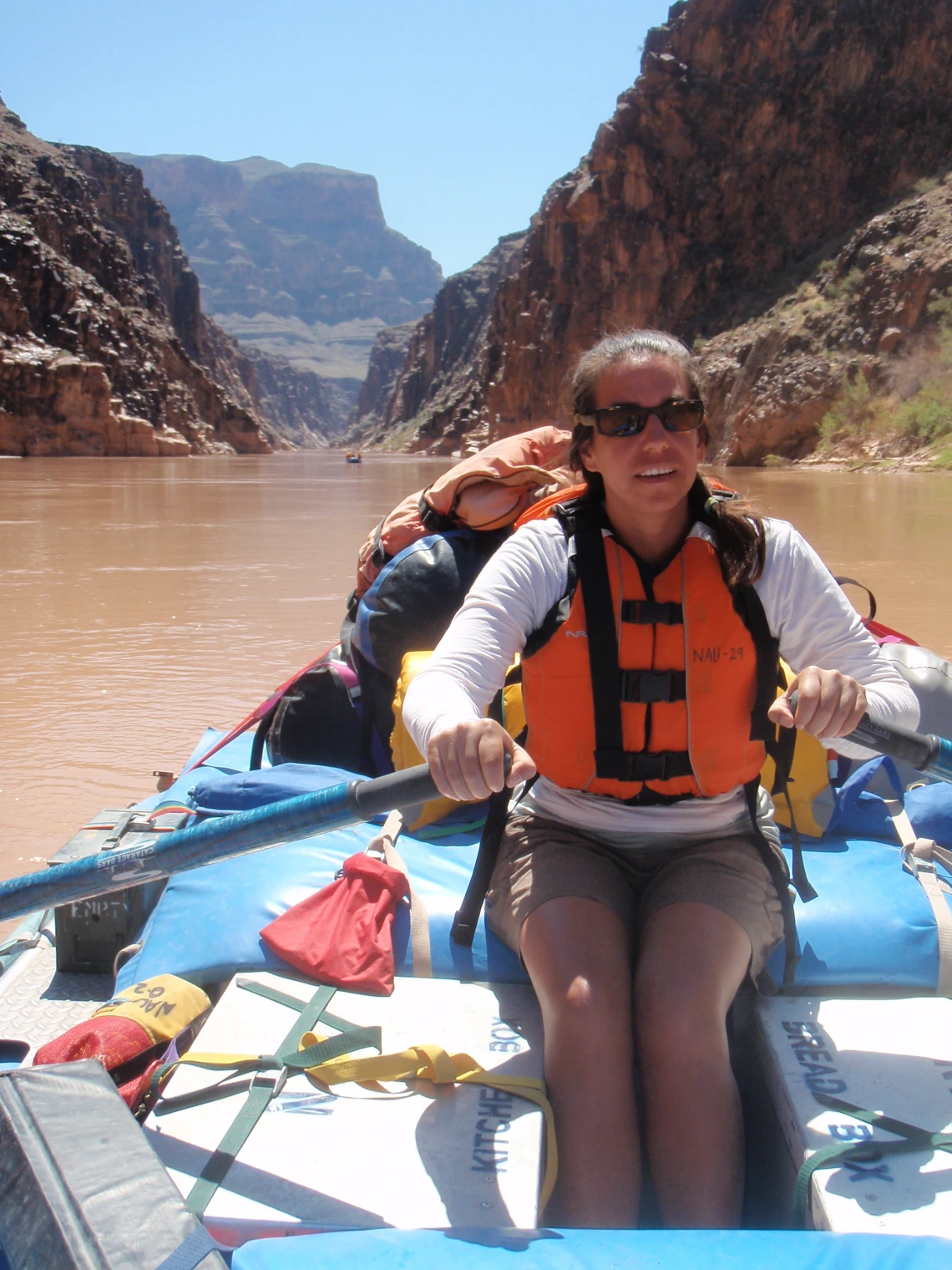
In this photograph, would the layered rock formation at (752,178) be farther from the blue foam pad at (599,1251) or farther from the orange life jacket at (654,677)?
the blue foam pad at (599,1251)

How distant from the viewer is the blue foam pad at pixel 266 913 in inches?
73.1

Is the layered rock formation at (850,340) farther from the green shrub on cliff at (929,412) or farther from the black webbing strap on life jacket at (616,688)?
the black webbing strap on life jacket at (616,688)

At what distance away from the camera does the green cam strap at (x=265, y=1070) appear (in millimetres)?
1309

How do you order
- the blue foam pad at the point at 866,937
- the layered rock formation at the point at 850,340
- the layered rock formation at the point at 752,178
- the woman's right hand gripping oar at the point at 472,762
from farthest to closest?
the layered rock formation at the point at 752,178 < the layered rock formation at the point at 850,340 < the blue foam pad at the point at 866,937 < the woman's right hand gripping oar at the point at 472,762

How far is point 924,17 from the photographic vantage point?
34.7 m

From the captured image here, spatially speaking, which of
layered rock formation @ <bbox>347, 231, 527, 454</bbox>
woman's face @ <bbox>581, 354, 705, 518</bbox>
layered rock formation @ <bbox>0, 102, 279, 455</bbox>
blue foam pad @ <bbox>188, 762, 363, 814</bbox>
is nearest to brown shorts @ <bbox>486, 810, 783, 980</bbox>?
woman's face @ <bbox>581, 354, 705, 518</bbox>

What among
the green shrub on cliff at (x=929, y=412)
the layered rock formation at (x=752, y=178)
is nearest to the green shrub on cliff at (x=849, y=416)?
the layered rock formation at (x=752, y=178)

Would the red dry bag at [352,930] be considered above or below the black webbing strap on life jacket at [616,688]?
below

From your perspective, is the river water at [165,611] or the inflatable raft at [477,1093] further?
the river water at [165,611]

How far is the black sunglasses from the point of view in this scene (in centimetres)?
172

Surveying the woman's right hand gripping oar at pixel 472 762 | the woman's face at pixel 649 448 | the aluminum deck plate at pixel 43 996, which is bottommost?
the aluminum deck plate at pixel 43 996

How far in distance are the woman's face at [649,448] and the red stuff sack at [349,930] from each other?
3.04 ft

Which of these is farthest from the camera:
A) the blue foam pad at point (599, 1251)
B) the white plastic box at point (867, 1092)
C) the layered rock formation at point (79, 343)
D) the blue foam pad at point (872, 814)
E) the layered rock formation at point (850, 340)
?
the layered rock formation at point (79, 343)

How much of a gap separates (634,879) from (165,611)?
21.0 feet
